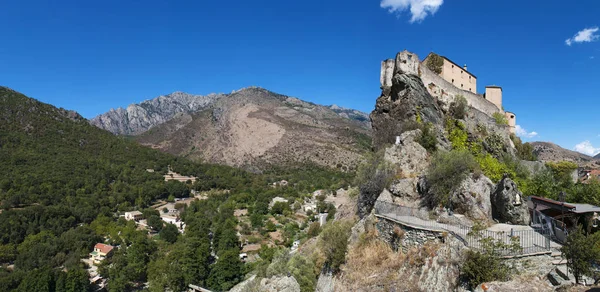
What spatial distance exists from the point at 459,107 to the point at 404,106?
15.2ft

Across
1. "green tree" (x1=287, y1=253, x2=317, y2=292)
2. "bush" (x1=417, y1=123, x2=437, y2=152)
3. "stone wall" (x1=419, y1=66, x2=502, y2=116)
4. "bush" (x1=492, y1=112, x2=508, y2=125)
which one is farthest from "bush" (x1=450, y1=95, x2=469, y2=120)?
"green tree" (x1=287, y1=253, x2=317, y2=292)

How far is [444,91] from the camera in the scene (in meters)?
27.0

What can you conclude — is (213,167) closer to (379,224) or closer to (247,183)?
(247,183)

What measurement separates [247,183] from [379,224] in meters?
104

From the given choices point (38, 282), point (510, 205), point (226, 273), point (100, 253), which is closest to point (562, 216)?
point (510, 205)

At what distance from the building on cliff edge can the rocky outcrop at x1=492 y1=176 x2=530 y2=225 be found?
14.1 m

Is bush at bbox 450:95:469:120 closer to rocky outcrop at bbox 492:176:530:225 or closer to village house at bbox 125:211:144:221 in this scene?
rocky outcrop at bbox 492:176:530:225

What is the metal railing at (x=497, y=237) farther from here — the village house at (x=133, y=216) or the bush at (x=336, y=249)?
the village house at (x=133, y=216)

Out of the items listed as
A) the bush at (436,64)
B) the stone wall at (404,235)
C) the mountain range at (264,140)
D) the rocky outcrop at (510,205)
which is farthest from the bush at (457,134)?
the mountain range at (264,140)

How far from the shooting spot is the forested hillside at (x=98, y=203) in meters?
41.3

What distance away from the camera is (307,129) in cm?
16062

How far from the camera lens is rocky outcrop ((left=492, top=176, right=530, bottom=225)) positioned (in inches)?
514

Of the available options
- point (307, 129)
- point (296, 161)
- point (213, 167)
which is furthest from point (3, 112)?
point (307, 129)

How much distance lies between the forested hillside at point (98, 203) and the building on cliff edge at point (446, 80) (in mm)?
29636
